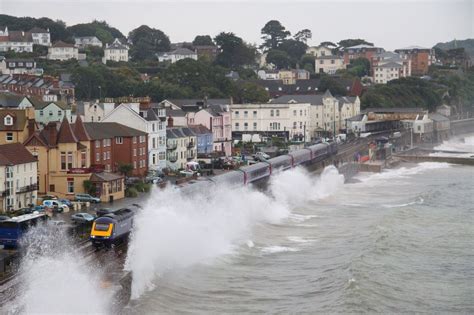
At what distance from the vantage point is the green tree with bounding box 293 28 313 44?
177m

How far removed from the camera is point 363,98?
103 meters

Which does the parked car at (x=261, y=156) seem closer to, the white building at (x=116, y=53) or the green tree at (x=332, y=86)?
the green tree at (x=332, y=86)

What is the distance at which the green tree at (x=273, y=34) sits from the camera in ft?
549

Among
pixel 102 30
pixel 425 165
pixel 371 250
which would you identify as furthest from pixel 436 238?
pixel 102 30

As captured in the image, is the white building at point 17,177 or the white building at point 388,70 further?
the white building at point 388,70

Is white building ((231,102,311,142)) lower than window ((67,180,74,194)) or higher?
higher

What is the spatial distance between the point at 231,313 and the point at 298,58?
133 m

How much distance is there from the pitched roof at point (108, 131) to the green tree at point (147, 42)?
81.3 metres

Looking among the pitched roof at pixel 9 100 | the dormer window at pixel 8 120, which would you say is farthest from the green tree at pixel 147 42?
the dormer window at pixel 8 120

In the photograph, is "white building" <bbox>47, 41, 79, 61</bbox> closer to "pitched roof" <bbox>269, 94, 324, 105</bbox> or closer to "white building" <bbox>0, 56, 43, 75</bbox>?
"white building" <bbox>0, 56, 43, 75</bbox>

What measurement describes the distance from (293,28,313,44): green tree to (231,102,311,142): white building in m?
101

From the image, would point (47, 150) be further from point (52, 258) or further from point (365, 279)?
point (365, 279)

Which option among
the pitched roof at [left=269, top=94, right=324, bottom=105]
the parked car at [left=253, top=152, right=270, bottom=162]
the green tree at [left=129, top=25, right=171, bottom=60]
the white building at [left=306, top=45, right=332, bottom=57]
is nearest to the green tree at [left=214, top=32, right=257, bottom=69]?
the green tree at [left=129, top=25, right=171, bottom=60]

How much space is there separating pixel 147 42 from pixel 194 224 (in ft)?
343
